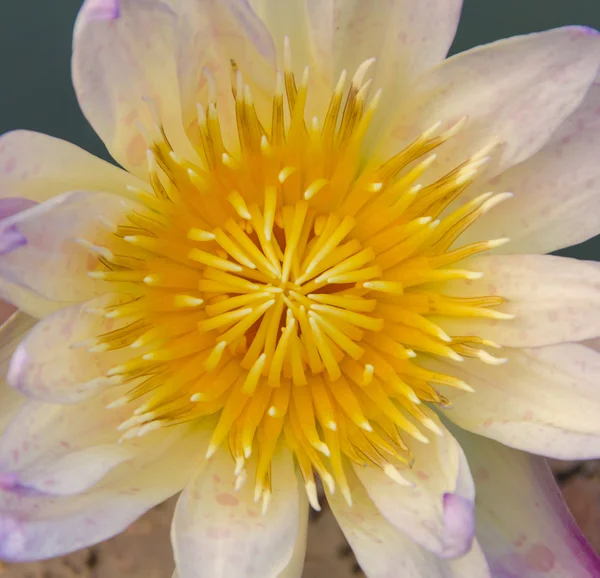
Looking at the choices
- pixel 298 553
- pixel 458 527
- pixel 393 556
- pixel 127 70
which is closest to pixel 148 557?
pixel 298 553

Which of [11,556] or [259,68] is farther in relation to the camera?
[259,68]

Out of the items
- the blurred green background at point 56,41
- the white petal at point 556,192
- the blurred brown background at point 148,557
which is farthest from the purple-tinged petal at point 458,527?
the blurred green background at point 56,41

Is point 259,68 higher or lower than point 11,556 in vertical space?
higher

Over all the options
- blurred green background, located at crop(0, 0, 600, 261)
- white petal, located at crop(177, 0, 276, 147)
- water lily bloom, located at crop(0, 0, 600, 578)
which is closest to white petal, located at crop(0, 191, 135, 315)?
water lily bloom, located at crop(0, 0, 600, 578)

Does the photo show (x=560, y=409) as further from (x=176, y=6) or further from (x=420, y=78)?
(x=176, y=6)

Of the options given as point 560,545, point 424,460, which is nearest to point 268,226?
point 424,460

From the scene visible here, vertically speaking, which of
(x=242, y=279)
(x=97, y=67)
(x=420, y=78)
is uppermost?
(x=420, y=78)
